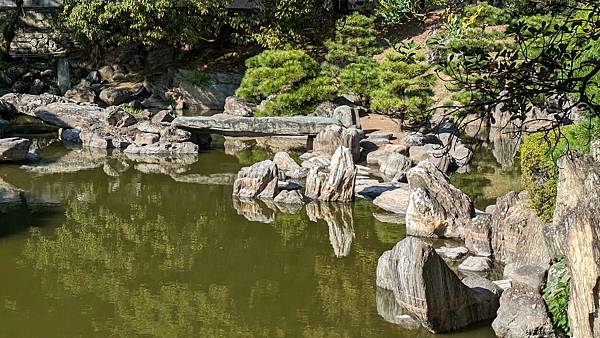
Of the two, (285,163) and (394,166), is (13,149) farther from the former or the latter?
(394,166)

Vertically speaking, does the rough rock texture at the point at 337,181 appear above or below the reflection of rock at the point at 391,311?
above

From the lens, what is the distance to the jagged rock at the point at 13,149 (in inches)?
667

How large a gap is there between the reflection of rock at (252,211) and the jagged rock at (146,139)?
21.4 ft

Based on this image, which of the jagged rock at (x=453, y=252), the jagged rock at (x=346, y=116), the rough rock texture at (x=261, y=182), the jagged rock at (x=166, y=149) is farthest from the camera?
the jagged rock at (x=346, y=116)

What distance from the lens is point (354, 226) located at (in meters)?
12.4

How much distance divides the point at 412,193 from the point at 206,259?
3.39 metres

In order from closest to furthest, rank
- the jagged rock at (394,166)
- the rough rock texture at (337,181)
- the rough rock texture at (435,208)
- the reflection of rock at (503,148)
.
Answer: the rough rock texture at (435,208) < the rough rock texture at (337,181) < the jagged rock at (394,166) < the reflection of rock at (503,148)

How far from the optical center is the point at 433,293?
7598 mm

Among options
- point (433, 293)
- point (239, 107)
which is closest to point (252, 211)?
point (433, 293)

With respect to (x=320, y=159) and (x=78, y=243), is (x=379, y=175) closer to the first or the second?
(x=320, y=159)

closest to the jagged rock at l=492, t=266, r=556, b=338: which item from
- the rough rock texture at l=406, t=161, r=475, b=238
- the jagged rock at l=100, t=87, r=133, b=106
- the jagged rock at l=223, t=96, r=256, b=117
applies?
the rough rock texture at l=406, t=161, r=475, b=238

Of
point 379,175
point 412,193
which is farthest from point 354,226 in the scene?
point 379,175

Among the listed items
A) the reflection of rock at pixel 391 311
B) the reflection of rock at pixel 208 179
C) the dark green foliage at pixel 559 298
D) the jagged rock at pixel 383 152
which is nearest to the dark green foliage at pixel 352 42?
the jagged rock at pixel 383 152

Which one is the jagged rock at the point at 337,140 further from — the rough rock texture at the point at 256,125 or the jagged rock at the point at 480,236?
the jagged rock at the point at 480,236
